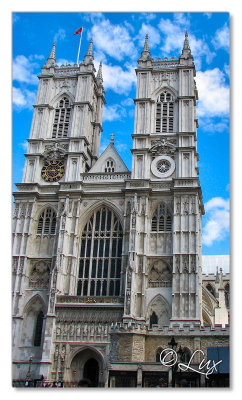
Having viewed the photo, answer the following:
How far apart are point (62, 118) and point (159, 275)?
52.5 feet

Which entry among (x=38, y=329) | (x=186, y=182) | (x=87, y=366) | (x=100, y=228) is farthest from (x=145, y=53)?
(x=87, y=366)

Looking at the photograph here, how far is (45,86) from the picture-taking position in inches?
1604

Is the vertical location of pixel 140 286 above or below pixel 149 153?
below

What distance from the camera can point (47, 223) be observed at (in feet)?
119

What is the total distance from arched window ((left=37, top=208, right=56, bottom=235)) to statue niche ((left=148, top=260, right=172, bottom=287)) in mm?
8110

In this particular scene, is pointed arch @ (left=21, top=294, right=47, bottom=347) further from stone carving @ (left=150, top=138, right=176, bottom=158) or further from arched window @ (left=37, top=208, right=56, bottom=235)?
stone carving @ (left=150, top=138, right=176, bottom=158)

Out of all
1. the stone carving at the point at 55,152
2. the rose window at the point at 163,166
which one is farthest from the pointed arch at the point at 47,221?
the rose window at the point at 163,166

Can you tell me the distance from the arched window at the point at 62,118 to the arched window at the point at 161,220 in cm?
1063

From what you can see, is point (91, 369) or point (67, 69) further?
point (67, 69)

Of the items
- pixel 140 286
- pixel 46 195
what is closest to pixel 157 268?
pixel 140 286

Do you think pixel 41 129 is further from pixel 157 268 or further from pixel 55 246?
pixel 157 268

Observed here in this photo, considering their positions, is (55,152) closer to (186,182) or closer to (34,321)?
(186,182)

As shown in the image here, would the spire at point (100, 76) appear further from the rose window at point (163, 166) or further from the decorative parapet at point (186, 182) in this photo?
the decorative parapet at point (186, 182)
